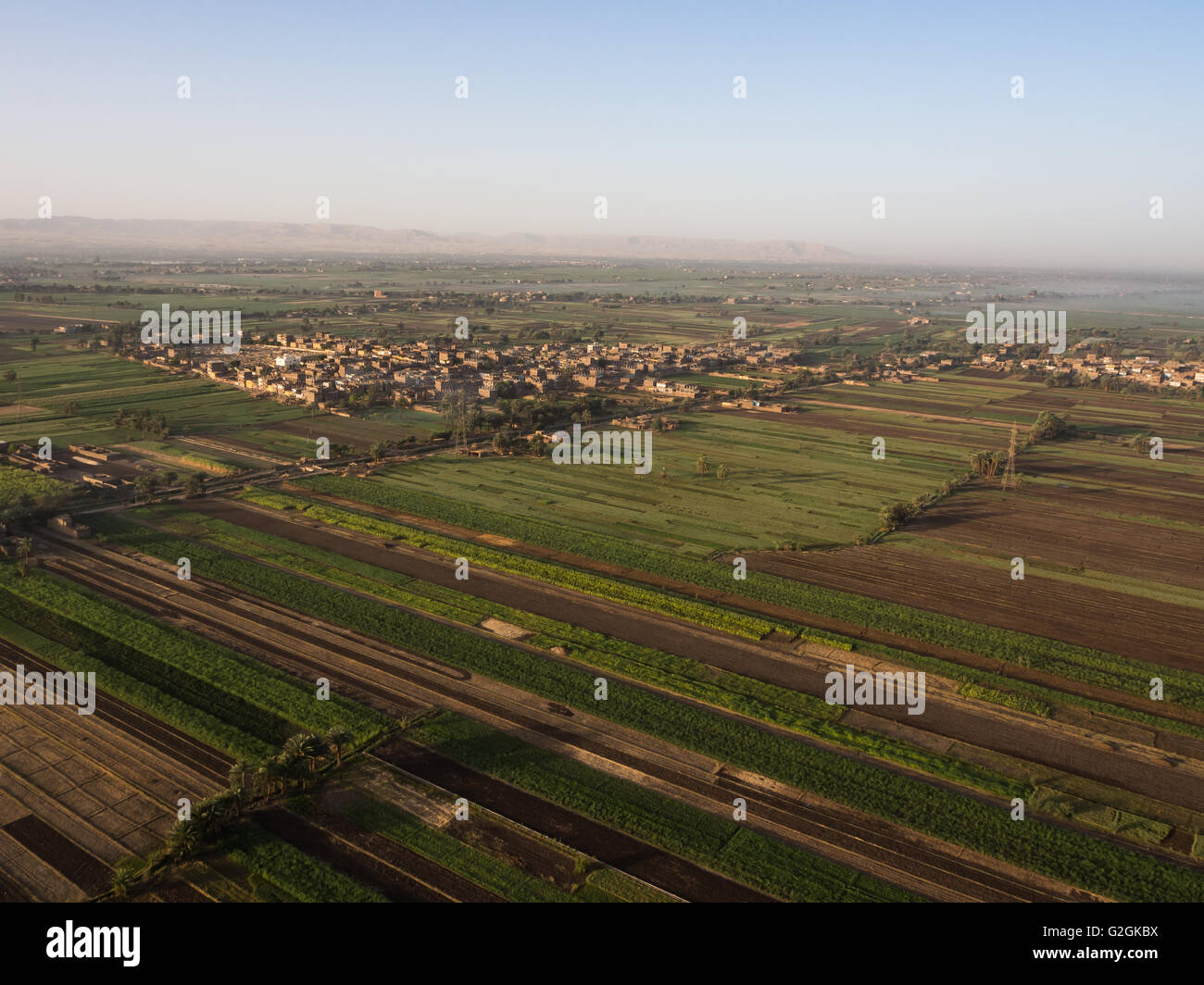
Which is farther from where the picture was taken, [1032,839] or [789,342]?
[789,342]

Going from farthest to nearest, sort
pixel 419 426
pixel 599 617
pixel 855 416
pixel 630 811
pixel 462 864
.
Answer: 1. pixel 855 416
2. pixel 419 426
3. pixel 599 617
4. pixel 630 811
5. pixel 462 864

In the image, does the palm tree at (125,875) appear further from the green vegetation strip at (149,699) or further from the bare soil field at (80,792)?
the green vegetation strip at (149,699)

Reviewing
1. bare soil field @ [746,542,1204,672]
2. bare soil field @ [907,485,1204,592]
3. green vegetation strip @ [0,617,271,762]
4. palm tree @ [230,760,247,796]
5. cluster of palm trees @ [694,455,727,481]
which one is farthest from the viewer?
cluster of palm trees @ [694,455,727,481]

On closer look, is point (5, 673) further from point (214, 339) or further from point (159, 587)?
point (214, 339)

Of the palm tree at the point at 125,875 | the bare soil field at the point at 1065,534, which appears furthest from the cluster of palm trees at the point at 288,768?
the bare soil field at the point at 1065,534

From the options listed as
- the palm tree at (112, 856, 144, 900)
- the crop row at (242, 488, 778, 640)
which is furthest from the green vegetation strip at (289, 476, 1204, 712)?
the palm tree at (112, 856, 144, 900)

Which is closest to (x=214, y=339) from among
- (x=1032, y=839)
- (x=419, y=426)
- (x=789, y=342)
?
(x=419, y=426)

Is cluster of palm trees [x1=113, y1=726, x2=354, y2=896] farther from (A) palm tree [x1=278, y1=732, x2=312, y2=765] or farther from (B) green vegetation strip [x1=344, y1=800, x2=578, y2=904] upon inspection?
(B) green vegetation strip [x1=344, y1=800, x2=578, y2=904]
